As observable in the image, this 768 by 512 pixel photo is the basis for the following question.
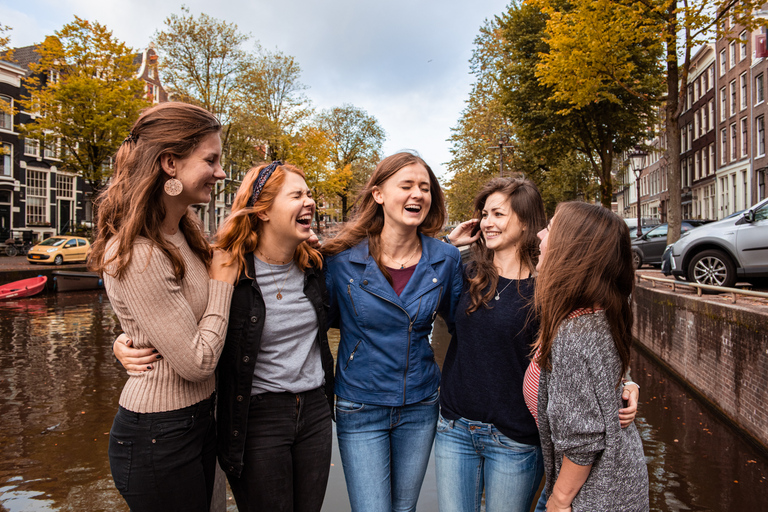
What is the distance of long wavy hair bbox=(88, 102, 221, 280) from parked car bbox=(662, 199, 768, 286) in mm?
8608

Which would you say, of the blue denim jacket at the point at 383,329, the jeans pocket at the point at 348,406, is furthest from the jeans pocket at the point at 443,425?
the jeans pocket at the point at 348,406

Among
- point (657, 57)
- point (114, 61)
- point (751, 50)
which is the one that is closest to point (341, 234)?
point (657, 57)

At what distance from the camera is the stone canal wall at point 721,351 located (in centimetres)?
527

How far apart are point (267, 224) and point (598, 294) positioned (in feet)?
4.24

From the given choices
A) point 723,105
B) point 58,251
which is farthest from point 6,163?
point 723,105

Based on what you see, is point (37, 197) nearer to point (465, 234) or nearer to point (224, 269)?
point (465, 234)

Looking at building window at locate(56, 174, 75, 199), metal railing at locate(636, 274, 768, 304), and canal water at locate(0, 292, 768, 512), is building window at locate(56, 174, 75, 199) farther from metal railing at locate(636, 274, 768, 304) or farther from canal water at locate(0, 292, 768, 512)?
metal railing at locate(636, 274, 768, 304)

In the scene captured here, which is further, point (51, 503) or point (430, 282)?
point (51, 503)

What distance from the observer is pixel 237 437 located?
197 centimetres

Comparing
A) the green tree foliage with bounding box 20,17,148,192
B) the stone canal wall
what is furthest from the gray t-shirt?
the green tree foliage with bounding box 20,17,148,192

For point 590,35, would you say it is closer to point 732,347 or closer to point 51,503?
point 732,347

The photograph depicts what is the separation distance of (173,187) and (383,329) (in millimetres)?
1042

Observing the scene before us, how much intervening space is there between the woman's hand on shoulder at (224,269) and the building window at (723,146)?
37197 millimetres

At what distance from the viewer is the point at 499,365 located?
7.42 ft
